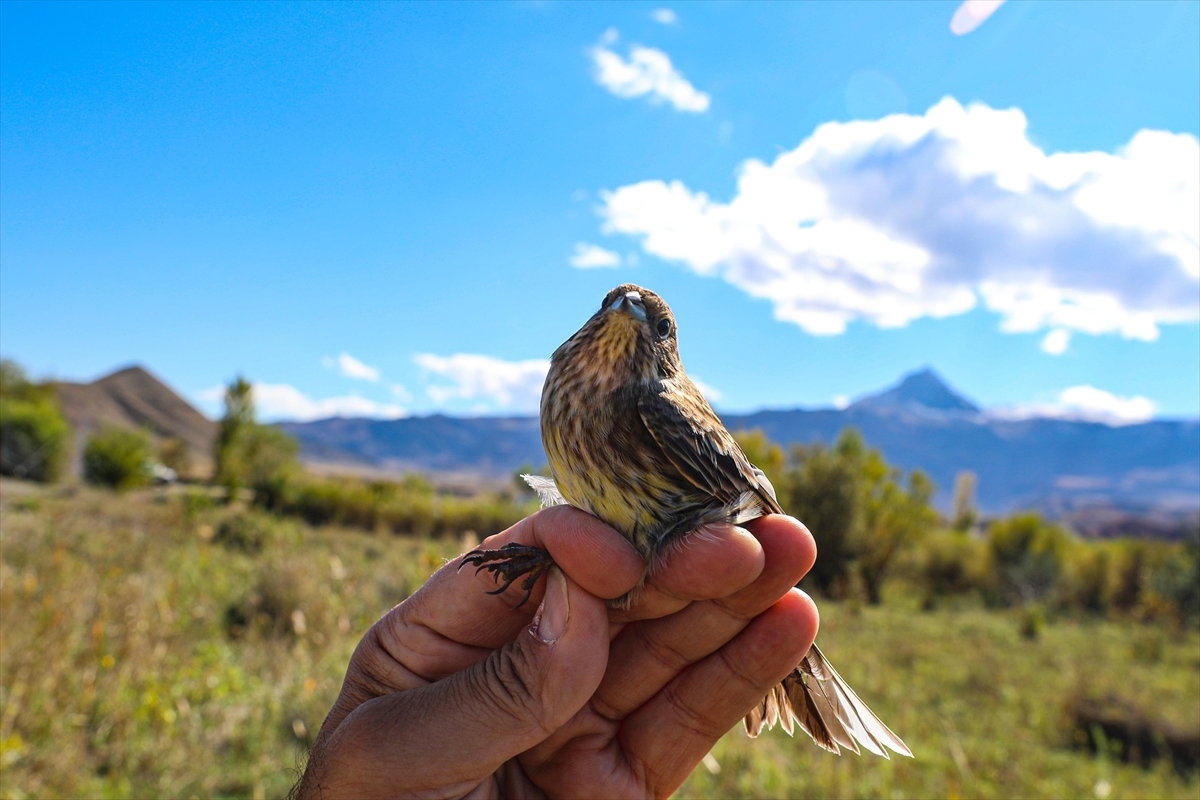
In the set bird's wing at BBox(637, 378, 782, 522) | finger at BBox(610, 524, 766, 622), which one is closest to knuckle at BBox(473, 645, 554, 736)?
finger at BBox(610, 524, 766, 622)

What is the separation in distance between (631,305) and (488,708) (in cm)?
153

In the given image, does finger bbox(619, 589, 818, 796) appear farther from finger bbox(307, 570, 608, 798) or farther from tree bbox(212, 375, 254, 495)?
tree bbox(212, 375, 254, 495)

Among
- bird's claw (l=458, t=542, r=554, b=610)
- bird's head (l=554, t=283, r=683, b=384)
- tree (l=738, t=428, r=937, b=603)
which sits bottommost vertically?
tree (l=738, t=428, r=937, b=603)

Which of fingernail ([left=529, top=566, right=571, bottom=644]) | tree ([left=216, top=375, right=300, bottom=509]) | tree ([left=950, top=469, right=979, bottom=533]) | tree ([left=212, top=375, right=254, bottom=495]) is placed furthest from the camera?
tree ([left=950, top=469, right=979, bottom=533])

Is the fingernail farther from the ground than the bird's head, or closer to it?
closer to it

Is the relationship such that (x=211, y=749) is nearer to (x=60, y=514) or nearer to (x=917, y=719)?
(x=917, y=719)

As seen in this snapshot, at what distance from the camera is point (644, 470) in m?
2.45

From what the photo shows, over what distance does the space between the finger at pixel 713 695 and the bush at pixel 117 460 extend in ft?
110

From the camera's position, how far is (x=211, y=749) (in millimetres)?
4945

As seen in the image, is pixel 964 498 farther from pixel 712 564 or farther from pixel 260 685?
pixel 712 564

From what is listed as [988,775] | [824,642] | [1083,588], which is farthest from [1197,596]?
[988,775]

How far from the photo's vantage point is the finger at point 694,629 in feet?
7.45

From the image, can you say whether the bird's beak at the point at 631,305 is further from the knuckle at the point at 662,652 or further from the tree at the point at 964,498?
the tree at the point at 964,498

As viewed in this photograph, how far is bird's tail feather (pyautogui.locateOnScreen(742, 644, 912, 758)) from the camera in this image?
2475 mm
